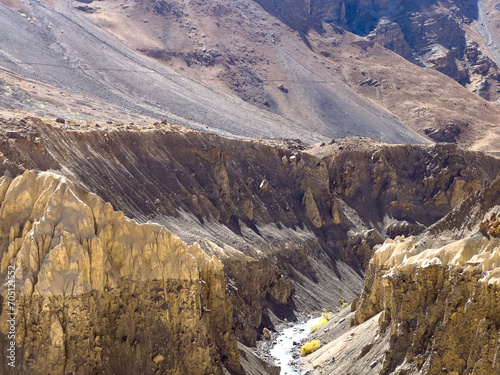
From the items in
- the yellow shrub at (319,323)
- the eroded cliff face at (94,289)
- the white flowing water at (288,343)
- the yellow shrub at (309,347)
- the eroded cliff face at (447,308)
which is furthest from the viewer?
the yellow shrub at (319,323)

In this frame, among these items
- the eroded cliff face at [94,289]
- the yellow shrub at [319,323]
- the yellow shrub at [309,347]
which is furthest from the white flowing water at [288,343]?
the eroded cliff face at [94,289]

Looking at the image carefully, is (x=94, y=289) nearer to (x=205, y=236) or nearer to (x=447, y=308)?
(x=447, y=308)

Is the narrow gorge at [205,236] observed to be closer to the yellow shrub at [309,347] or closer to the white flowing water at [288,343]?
the white flowing water at [288,343]

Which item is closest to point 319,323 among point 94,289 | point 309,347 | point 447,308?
point 309,347

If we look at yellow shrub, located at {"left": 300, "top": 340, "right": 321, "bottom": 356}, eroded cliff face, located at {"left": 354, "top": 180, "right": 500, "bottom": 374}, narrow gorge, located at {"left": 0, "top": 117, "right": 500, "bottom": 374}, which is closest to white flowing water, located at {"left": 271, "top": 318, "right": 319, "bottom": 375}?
yellow shrub, located at {"left": 300, "top": 340, "right": 321, "bottom": 356}

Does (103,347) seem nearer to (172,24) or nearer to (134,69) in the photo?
(134,69)

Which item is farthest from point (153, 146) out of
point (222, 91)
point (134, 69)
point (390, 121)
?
point (390, 121)

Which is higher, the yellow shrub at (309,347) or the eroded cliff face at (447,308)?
the eroded cliff face at (447,308)

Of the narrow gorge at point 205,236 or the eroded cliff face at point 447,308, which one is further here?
the eroded cliff face at point 447,308
